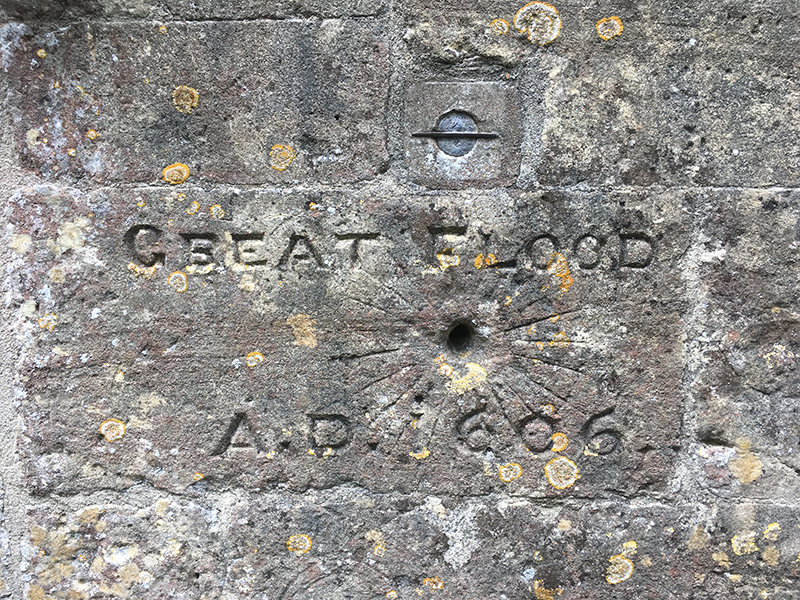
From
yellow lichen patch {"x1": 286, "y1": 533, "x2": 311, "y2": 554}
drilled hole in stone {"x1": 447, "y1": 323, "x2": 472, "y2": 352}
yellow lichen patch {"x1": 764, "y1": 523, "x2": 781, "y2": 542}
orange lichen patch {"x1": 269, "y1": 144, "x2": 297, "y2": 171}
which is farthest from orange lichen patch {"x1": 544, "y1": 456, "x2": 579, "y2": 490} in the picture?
orange lichen patch {"x1": 269, "y1": 144, "x2": 297, "y2": 171}

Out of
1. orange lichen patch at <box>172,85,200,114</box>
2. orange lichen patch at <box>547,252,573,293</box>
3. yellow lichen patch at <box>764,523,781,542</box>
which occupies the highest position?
orange lichen patch at <box>172,85,200,114</box>

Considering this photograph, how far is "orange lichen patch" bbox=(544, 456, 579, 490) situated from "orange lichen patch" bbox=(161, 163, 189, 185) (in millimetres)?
1034

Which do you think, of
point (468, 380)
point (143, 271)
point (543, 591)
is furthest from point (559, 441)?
point (143, 271)

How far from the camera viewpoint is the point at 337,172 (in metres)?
1.07

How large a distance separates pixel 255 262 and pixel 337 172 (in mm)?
269

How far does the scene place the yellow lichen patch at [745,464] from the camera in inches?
43.1

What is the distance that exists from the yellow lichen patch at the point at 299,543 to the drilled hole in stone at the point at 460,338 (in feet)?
1.81

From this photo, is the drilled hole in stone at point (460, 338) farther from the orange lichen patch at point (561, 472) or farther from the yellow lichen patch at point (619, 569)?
the yellow lichen patch at point (619, 569)

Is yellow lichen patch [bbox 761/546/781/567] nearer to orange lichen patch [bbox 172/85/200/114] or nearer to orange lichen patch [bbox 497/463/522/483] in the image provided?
orange lichen patch [bbox 497/463/522/483]

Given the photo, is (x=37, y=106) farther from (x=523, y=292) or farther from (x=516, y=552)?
(x=516, y=552)

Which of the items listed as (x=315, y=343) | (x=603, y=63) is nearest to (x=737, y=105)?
(x=603, y=63)

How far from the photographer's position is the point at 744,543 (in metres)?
1.10

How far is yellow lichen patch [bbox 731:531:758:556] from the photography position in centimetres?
110

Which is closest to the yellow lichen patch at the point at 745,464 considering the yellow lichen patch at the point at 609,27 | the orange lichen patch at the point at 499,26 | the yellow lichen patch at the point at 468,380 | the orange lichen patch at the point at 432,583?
the yellow lichen patch at the point at 468,380
